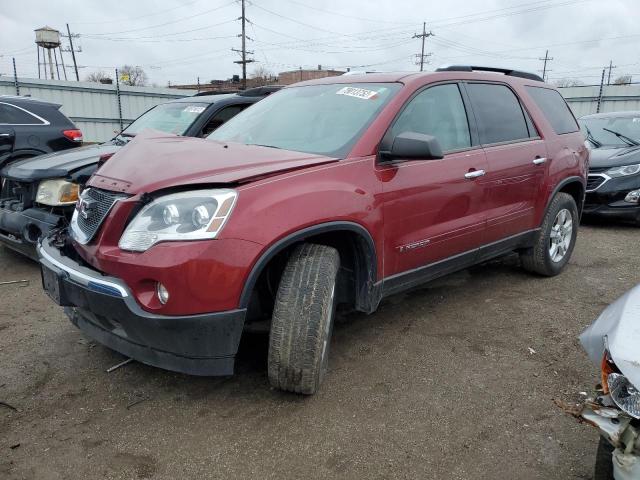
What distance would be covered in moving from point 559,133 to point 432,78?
1.83m

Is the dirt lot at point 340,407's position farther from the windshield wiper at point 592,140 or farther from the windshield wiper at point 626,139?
the windshield wiper at point 592,140

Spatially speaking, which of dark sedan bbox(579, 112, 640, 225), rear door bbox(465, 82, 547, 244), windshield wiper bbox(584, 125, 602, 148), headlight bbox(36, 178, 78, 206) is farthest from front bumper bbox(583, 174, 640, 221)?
headlight bbox(36, 178, 78, 206)

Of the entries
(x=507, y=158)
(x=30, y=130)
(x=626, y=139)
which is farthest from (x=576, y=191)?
(x=30, y=130)

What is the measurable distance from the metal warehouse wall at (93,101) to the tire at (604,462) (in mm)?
17172

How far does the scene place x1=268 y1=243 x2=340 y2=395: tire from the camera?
2525 millimetres

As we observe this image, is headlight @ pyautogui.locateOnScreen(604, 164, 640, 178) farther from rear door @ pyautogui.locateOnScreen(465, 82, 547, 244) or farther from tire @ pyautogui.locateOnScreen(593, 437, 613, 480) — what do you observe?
tire @ pyautogui.locateOnScreen(593, 437, 613, 480)

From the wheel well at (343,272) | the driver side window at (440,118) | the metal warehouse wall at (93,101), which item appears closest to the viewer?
the wheel well at (343,272)

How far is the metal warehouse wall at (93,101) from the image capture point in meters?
15.9

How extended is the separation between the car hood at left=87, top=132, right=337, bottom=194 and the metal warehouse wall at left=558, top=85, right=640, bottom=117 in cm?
1790

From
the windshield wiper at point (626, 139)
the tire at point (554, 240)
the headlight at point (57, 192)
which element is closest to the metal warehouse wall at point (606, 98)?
the windshield wiper at point (626, 139)

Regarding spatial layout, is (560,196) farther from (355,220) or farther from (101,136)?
(101,136)

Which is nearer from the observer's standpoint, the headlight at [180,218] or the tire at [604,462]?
the tire at [604,462]

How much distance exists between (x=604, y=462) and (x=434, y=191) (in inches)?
72.3

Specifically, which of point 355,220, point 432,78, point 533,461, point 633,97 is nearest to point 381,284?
point 355,220
